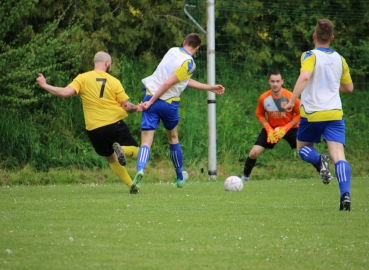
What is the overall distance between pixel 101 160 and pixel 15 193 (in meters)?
4.61

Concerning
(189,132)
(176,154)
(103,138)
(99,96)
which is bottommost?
(189,132)

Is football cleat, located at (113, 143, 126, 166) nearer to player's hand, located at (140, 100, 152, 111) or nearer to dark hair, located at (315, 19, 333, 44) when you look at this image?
player's hand, located at (140, 100, 152, 111)

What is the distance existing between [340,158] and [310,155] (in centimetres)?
40

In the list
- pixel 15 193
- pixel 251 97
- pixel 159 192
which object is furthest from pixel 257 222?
pixel 251 97

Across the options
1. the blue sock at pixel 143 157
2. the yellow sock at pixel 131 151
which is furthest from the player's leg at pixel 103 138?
the blue sock at pixel 143 157

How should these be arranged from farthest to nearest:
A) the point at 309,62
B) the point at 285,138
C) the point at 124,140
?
the point at 285,138 < the point at 124,140 < the point at 309,62

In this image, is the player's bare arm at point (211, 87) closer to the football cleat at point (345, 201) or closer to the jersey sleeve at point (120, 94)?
the jersey sleeve at point (120, 94)

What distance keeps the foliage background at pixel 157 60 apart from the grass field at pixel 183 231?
16.0 ft

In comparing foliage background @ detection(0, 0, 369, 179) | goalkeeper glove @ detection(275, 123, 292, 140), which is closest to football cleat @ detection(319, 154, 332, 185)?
goalkeeper glove @ detection(275, 123, 292, 140)

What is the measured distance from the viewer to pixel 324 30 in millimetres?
7371

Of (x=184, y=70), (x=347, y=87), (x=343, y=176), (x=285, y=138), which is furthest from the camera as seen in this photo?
(x=285, y=138)

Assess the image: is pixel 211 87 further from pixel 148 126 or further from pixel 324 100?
pixel 324 100

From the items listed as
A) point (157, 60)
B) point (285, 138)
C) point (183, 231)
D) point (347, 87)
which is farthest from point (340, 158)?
point (157, 60)

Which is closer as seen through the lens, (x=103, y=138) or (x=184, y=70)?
(x=103, y=138)
